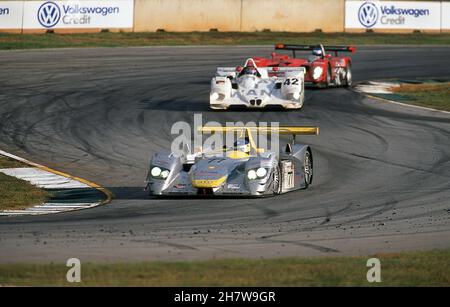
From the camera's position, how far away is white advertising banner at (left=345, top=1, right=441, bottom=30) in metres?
50.2

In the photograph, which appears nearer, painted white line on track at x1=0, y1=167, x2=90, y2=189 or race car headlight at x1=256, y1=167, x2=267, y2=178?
race car headlight at x1=256, y1=167, x2=267, y2=178

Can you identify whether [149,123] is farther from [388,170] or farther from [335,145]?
[388,170]

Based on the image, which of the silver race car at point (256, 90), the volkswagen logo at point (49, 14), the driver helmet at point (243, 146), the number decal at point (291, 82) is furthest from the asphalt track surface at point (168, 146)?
the volkswagen logo at point (49, 14)

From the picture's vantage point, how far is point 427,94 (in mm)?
34469

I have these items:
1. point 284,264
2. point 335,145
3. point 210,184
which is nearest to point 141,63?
point 335,145

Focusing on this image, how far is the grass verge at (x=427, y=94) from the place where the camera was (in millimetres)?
32219

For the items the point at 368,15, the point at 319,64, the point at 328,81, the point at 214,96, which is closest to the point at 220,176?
the point at 214,96

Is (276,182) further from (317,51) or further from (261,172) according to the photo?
(317,51)

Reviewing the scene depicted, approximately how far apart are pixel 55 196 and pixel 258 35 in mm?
30927

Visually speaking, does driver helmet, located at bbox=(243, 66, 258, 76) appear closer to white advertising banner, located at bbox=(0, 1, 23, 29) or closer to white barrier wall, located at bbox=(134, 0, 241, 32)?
white advertising banner, located at bbox=(0, 1, 23, 29)

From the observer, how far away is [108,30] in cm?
4784

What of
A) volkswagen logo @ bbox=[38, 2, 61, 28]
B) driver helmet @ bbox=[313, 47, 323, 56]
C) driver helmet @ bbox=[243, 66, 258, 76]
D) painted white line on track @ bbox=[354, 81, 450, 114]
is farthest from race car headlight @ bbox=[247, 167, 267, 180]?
volkswagen logo @ bbox=[38, 2, 61, 28]

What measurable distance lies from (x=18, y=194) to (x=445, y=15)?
36801 millimetres

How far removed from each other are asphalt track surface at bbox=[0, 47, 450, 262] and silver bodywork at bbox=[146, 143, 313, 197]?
8.8 inches
